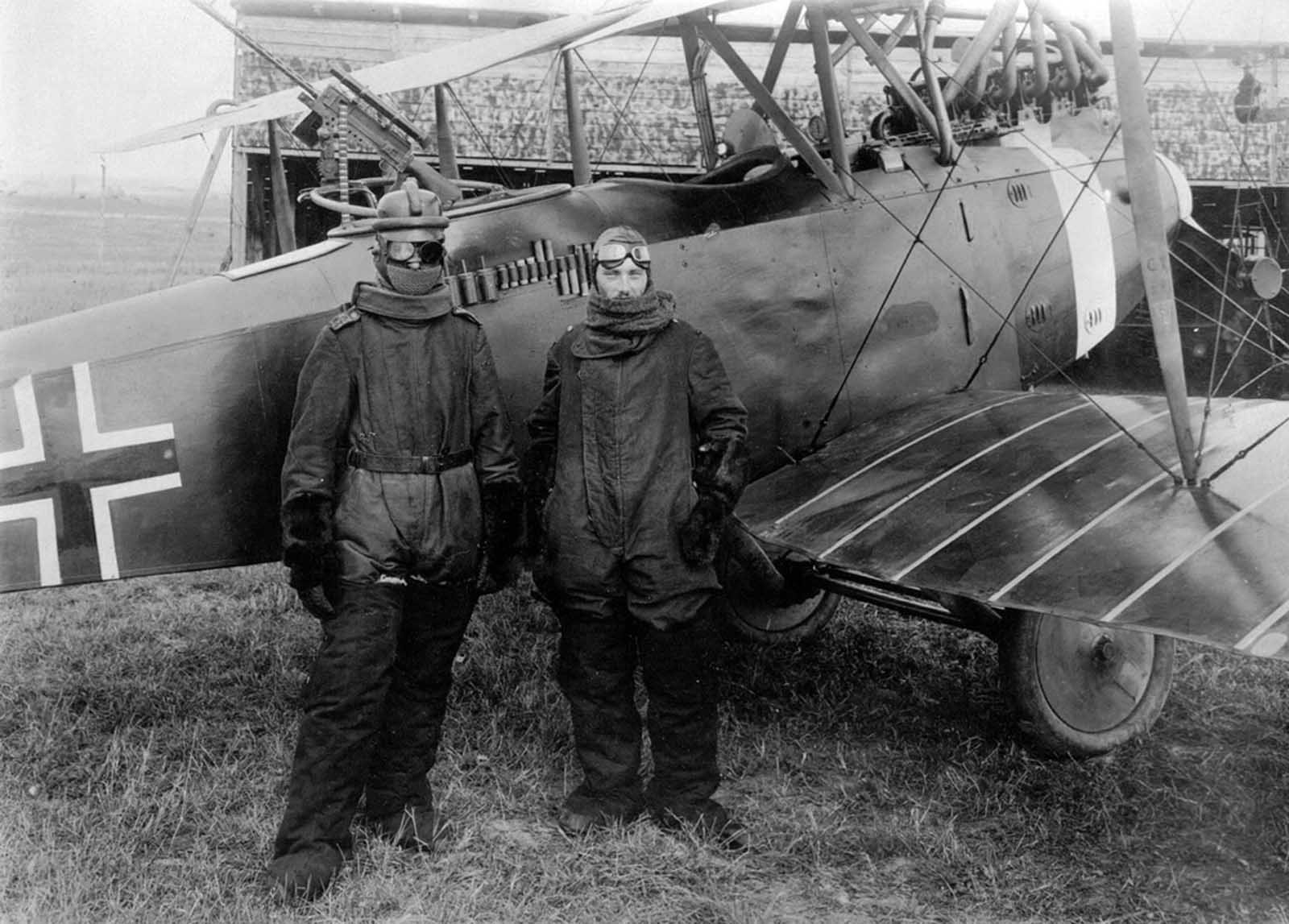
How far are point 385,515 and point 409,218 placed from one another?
0.88m

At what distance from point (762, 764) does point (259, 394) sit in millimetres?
2220

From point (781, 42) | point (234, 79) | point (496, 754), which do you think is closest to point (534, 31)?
point (781, 42)

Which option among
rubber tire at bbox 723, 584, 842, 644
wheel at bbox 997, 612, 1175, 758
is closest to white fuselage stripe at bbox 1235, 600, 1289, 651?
wheel at bbox 997, 612, 1175, 758

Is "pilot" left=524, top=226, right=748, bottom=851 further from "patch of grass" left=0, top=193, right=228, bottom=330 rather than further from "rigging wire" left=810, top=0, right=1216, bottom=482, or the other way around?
"patch of grass" left=0, top=193, right=228, bottom=330

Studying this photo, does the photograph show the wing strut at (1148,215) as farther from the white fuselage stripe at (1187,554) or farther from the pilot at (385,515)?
the pilot at (385,515)

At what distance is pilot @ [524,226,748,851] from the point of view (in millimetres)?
3510

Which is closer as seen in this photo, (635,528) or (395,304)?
(395,304)

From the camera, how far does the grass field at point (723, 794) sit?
→ 3230 mm

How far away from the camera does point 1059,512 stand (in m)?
3.61

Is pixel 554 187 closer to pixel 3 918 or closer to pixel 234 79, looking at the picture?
pixel 3 918

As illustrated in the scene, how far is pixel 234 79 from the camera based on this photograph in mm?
12859

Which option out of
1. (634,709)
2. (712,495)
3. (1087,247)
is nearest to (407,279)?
(712,495)

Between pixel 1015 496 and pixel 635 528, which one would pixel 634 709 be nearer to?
pixel 635 528

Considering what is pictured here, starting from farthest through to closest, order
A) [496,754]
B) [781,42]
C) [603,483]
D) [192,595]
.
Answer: [192,595], [781,42], [496,754], [603,483]
